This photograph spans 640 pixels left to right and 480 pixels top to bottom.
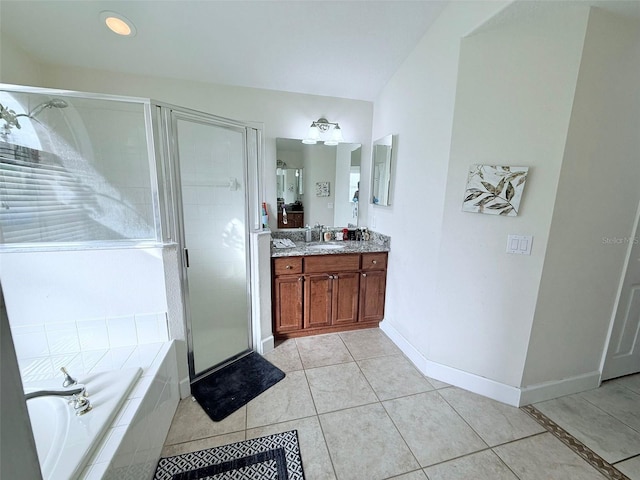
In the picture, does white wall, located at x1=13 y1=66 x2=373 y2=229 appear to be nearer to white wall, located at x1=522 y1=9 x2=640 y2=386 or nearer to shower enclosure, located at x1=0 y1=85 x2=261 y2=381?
shower enclosure, located at x1=0 y1=85 x2=261 y2=381

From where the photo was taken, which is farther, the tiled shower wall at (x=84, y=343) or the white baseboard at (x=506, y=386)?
the white baseboard at (x=506, y=386)

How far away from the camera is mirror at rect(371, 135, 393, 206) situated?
258cm

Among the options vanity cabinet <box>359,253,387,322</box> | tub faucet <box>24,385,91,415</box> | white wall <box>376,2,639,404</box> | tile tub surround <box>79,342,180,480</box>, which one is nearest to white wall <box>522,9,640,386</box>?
white wall <box>376,2,639,404</box>

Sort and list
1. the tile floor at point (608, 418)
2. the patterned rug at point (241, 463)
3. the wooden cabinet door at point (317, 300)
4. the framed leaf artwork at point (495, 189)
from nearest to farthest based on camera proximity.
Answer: the patterned rug at point (241, 463), the tile floor at point (608, 418), the framed leaf artwork at point (495, 189), the wooden cabinet door at point (317, 300)

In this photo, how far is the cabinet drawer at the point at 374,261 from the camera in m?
2.64

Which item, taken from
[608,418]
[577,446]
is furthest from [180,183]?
[608,418]

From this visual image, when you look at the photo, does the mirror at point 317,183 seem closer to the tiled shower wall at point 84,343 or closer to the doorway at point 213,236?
the doorway at point 213,236

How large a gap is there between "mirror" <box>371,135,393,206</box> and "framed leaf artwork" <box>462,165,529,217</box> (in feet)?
3.02

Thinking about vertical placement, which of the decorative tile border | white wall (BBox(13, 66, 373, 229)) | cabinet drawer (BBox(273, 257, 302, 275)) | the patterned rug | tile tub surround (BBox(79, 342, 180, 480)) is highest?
white wall (BBox(13, 66, 373, 229))

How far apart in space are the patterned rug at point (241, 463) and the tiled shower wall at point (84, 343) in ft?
2.00

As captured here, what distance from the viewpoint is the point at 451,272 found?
1.91m

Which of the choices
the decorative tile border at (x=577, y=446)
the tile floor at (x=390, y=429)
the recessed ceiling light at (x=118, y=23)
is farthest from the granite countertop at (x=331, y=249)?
the recessed ceiling light at (x=118, y=23)

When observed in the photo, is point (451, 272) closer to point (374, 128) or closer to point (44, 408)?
point (374, 128)

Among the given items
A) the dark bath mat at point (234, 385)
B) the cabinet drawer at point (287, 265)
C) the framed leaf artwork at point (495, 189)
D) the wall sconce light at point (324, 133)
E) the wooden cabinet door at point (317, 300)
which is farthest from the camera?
the wall sconce light at point (324, 133)
